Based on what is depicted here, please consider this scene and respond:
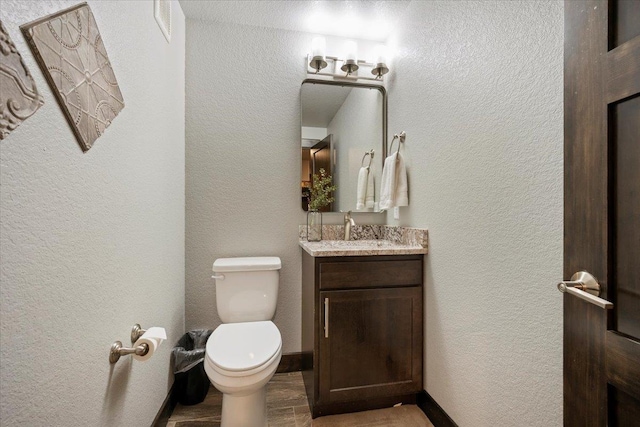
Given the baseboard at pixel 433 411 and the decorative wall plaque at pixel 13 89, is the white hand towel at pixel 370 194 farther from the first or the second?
the decorative wall plaque at pixel 13 89

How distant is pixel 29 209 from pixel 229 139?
1.49 m

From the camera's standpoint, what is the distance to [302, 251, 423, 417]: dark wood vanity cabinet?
1.55 meters

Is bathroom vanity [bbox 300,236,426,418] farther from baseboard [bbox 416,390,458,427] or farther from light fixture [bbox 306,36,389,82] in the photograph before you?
light fixture [bbox 306,36,389,82]

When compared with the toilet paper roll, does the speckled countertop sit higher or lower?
higher

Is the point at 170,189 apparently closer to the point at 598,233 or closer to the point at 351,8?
the point at 351,8

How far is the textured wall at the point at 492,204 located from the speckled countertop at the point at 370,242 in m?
0.10

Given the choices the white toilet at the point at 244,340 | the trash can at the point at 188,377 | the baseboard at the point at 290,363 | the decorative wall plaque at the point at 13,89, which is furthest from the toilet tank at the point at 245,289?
the decorative wall plaque at the point at 13,89

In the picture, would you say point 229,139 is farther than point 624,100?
Yes

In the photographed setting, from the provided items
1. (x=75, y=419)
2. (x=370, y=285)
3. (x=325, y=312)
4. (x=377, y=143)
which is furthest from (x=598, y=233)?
(x=377, y=143)

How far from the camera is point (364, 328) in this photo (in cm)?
158

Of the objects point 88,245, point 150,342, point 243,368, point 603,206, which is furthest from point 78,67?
point 603,206

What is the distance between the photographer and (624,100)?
0.60m

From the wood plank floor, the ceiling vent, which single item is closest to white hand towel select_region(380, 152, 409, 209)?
the wood plank floor

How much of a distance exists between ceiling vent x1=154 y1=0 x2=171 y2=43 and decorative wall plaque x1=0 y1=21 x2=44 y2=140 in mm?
1021
